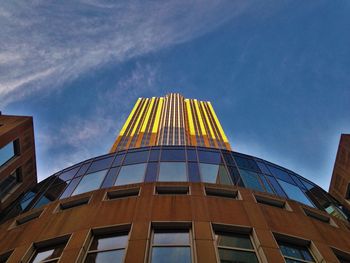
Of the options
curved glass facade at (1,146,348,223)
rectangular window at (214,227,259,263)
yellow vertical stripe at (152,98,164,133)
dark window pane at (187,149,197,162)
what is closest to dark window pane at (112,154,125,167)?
curved glass facade at (1,146,348,223)

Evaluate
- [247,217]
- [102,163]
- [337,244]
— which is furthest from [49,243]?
[337,244]

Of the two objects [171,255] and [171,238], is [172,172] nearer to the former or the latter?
[171,238]

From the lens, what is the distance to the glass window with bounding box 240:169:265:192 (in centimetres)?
2023

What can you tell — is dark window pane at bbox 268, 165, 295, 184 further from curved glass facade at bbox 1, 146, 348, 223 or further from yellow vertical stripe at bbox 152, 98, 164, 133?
yellow vertical stripe at bbox 152, 98, 164, 133

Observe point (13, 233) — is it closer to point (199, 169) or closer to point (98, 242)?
point (98, 242)

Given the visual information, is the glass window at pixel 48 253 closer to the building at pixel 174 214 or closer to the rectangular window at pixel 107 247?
the building at pixel 174 214

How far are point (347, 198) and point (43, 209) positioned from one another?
24558 mm

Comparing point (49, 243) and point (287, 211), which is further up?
point (287, 211)

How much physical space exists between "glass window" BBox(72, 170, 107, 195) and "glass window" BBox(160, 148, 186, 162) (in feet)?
14.0

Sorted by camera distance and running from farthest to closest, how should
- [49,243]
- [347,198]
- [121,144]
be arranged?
[121,144], [347,198], [49,243]

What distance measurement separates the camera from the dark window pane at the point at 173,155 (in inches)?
891

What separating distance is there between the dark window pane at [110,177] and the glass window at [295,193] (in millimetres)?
11376

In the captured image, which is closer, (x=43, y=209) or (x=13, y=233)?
(x=13, y=233)

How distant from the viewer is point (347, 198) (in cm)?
2794
